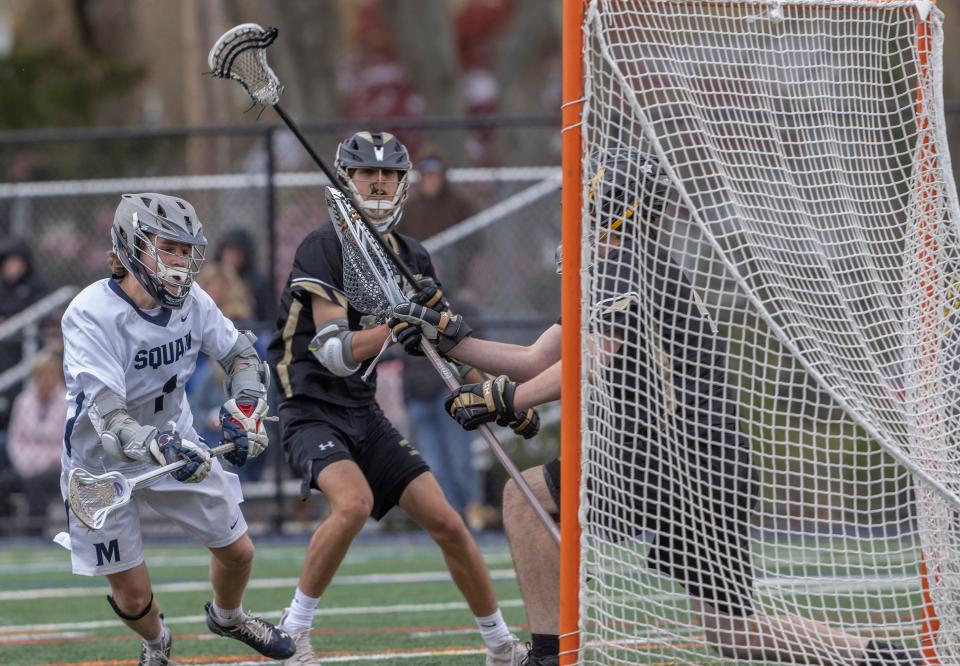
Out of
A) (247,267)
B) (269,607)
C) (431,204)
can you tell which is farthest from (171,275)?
(247,267)

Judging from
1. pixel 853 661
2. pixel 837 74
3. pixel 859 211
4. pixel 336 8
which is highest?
pixel 336 8

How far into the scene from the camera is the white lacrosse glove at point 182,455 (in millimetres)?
4969

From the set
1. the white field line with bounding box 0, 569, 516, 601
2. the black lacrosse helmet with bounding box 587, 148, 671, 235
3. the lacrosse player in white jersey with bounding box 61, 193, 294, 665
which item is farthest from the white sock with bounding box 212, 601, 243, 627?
the white field line with bounding box 0, 569, 516, 601

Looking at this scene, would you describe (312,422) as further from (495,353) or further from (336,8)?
(336,8)

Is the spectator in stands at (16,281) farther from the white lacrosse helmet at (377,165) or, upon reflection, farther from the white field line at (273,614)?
the white lacrosse helmet at (377,165)

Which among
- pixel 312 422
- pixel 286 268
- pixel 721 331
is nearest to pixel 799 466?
pixel 721 331

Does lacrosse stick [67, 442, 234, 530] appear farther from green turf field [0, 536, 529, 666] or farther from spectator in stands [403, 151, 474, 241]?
spectator in stands [403, 151, 474, 241]

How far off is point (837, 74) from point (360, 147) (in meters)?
1.75

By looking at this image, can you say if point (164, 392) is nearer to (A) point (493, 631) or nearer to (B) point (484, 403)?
(B) point (484, 403)

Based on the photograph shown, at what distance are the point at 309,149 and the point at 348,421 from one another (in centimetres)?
111

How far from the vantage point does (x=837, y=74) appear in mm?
5363

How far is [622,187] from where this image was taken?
4.64 meters

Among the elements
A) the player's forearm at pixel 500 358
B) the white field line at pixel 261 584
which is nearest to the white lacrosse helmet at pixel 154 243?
the player's forearm at pixel 500 358

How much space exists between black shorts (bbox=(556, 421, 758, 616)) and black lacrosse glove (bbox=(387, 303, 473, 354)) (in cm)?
72
